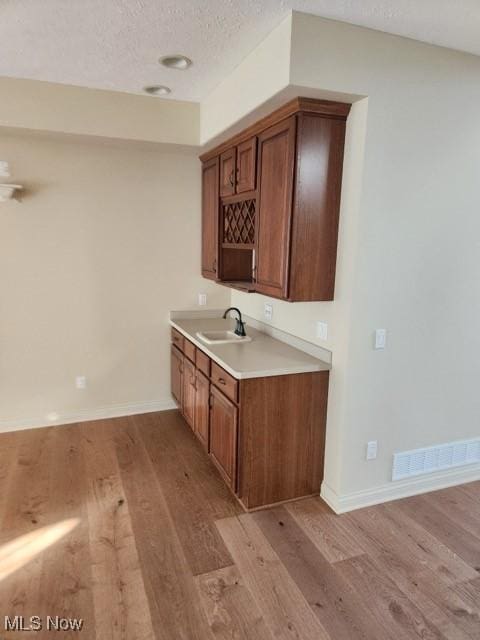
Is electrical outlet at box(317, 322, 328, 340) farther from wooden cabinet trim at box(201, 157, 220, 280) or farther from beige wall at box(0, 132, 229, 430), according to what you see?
beige wall at box(0, 132, 229, 430)

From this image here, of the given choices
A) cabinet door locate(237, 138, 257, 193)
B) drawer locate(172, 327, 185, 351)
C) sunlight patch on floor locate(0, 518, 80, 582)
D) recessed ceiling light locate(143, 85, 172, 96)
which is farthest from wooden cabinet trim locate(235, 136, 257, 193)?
sunlight patch on floor locate(0, 518, 80, 582)

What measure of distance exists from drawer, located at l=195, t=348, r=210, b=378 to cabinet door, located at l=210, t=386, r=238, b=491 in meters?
0.15

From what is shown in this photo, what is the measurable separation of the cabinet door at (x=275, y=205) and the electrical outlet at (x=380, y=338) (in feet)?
1.97

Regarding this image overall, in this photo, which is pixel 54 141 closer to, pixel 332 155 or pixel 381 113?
pixel 332 155

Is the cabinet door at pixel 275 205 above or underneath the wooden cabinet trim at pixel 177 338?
above

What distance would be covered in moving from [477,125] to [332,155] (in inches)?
37.2

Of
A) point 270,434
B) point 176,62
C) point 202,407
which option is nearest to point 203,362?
point 202,407

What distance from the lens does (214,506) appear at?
267 cm

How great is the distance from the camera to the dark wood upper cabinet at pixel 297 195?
233cm

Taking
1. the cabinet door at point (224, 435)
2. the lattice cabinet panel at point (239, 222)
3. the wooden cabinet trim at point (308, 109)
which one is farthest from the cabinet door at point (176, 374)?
the wooden cabinet trim at point (308, 109)

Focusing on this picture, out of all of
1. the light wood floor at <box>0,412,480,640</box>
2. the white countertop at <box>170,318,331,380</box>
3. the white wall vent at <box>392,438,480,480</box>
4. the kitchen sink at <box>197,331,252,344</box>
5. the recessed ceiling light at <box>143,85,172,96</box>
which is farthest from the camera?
the kitchen sink at <box>197,331,252,344</box>

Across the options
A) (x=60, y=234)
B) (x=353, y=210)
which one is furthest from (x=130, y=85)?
(x=353, y=210)

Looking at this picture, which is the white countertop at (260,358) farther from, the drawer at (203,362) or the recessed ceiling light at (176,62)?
the recessed ceiling light at (176,62)

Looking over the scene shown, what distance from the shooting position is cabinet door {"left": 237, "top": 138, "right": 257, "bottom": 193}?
9.17 feet
